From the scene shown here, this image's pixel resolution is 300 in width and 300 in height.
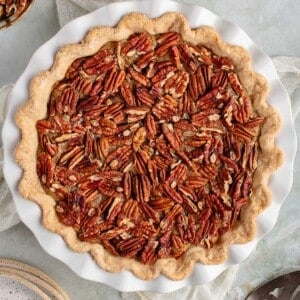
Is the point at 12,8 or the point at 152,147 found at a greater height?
the point at 12,8

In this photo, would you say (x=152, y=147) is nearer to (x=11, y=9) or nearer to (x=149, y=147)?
(x=149, y=147)

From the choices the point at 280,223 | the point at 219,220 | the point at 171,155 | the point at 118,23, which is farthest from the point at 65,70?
the point at 280,223

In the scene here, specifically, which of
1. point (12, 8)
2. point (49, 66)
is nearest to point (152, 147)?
point (49, 66)

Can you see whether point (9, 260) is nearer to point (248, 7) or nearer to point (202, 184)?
point (202, 184)

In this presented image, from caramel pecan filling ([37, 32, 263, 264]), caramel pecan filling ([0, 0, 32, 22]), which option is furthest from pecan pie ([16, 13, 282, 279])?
caramel pecan filling ([0, 0, 32, 22])

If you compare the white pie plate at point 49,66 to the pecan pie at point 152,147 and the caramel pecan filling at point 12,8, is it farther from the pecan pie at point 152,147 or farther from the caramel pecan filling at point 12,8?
the caramel pecan filling at point 12,8

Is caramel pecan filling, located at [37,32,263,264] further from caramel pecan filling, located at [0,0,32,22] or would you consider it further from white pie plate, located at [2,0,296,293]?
caramel pecan filling, located at [0,0,32,22]
